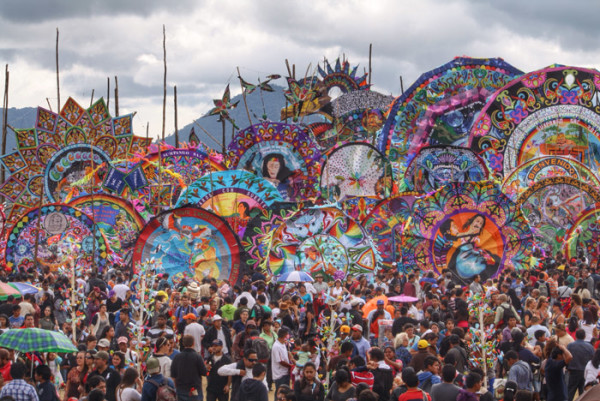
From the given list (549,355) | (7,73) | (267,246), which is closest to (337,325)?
(549,355)

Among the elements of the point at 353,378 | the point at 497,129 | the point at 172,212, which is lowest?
the point at 353,378

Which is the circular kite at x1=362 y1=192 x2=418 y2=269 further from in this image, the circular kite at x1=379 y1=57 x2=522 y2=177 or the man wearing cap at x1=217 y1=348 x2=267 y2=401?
the man wearing cap at x1=217 y1=348 x2=267 y2=401

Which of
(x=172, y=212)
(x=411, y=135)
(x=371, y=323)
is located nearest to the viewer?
(x=371, y=323)

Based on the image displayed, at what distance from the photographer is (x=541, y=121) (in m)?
32.5

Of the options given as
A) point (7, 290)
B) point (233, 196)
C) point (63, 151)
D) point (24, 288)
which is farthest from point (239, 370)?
point (63, 151)

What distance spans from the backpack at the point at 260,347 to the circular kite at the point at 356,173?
2029 cm

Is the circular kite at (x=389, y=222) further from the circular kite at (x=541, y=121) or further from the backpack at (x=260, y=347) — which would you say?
the backpack at (x=260, y=347)

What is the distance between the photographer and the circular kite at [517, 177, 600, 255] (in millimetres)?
28203

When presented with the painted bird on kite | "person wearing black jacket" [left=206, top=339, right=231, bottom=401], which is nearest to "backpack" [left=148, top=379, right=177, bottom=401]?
"person wearing black jacket" [left=206, top=339, right=231, bottom=401]

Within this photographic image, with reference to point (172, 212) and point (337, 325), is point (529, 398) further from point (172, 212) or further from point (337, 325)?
point (172, 212)

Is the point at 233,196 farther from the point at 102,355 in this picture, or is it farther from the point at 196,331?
the point at 102,355

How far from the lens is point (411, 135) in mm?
35875

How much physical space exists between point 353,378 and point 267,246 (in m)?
13.4

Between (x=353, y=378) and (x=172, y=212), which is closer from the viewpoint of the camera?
(x=353, y=378)
